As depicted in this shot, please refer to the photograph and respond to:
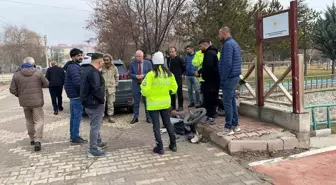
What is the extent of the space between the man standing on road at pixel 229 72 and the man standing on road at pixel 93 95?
2152mm

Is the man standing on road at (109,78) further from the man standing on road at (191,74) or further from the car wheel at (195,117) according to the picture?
the car wheel at (195,117)

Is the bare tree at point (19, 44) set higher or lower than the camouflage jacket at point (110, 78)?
higher

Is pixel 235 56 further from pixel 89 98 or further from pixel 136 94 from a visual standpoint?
pixel 136 94

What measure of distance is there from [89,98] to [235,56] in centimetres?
261

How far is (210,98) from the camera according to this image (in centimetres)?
626

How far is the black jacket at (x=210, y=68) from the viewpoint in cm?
602

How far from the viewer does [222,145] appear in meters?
5.26

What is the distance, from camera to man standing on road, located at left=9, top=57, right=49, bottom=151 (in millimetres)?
5562

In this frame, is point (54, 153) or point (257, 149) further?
point (54, 153)

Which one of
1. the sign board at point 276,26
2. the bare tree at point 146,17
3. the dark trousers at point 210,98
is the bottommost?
the dark trousers at point 210,98

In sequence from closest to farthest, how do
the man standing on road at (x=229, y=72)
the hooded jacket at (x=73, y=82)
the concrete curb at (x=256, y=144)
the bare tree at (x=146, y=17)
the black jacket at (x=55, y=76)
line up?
1. the concrete curb at (x=256, y=144)
2. the man standing on road at (x=229, y=72)
3. the hooded jacket at (x=73, y=82)
4. the black jacket at (x=55, y=76)
5. the bare tree at (x=146, y=17)

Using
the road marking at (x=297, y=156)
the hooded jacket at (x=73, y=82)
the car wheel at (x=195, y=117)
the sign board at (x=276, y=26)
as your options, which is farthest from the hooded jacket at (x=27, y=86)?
the sign board at (x=276, y=26)

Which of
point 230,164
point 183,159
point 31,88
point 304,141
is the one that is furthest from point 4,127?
point 304,141

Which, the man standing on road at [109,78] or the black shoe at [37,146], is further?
the man standing on road at [109,78]
